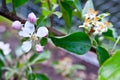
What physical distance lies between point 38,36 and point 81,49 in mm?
79

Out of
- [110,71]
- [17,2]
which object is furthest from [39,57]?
[110,71]

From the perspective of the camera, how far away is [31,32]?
0.64 meters

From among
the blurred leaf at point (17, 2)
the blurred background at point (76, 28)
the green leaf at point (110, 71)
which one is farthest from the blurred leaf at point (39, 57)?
the green leaf at point (110, 71)

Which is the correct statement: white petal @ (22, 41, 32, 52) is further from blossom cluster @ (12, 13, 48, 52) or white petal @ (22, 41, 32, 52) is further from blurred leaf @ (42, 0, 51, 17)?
blurred leaf @ (42, 0, 51, 17)

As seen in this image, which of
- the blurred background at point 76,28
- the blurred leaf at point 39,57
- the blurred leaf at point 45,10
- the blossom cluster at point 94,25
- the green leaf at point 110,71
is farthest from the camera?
the blurred background at point 76,28

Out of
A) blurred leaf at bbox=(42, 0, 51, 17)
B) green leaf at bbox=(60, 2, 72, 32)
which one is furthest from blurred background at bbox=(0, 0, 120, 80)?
green leaf at bbox=(60, 2, 72, 32)

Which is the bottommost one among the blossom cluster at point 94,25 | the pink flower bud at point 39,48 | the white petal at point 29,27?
the pink flower bud at point 39,48

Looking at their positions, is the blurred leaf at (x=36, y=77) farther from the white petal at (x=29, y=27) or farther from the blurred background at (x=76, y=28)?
the blurred background at (x=76, y=28)

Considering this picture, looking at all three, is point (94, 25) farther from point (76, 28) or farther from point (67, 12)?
point (76, 28)

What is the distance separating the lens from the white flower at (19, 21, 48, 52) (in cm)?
62

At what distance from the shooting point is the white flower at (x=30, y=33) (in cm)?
62

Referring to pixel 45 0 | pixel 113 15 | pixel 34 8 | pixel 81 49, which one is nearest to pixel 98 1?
pixel 113 15

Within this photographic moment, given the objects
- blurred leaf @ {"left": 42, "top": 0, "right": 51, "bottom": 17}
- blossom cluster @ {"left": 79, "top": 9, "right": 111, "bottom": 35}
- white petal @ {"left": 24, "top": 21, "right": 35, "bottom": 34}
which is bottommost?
white petal @ {"left": 24, "top": 21, "right": 35, "bottom": 34}

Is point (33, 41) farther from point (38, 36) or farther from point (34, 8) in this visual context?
point (34, 8)
